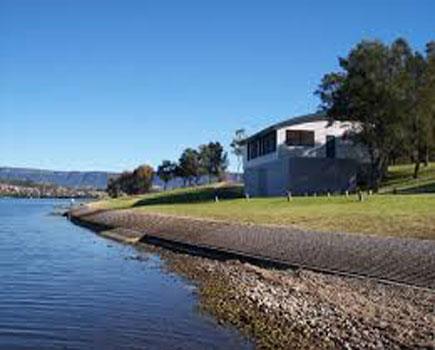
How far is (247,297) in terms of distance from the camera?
19.2 meters

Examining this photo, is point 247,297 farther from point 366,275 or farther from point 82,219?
point 82,219

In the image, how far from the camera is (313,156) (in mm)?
69250

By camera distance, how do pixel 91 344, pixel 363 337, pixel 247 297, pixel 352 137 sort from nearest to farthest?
pixel 363 337
pixel 91 344
pixel 247 297
pixel 352 137

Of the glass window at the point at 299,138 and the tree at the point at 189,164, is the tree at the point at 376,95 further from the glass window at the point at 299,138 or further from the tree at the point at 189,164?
the tree at the point at 189,164

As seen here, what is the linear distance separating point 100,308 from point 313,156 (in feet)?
172

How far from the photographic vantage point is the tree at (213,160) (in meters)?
155

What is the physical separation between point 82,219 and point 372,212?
53.2m

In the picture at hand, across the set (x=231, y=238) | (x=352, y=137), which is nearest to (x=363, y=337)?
(x=231, y=238)

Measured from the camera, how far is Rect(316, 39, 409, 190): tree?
202ft

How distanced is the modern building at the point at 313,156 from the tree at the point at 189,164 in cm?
7987

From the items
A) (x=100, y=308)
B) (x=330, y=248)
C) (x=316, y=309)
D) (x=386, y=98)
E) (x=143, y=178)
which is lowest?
(x=100, y=308)

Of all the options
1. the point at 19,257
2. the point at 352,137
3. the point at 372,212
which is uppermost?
the point at 352,137

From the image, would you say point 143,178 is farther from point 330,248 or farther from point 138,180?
point 330,248

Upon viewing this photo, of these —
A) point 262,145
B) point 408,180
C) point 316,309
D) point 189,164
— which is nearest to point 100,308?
point 316,309
